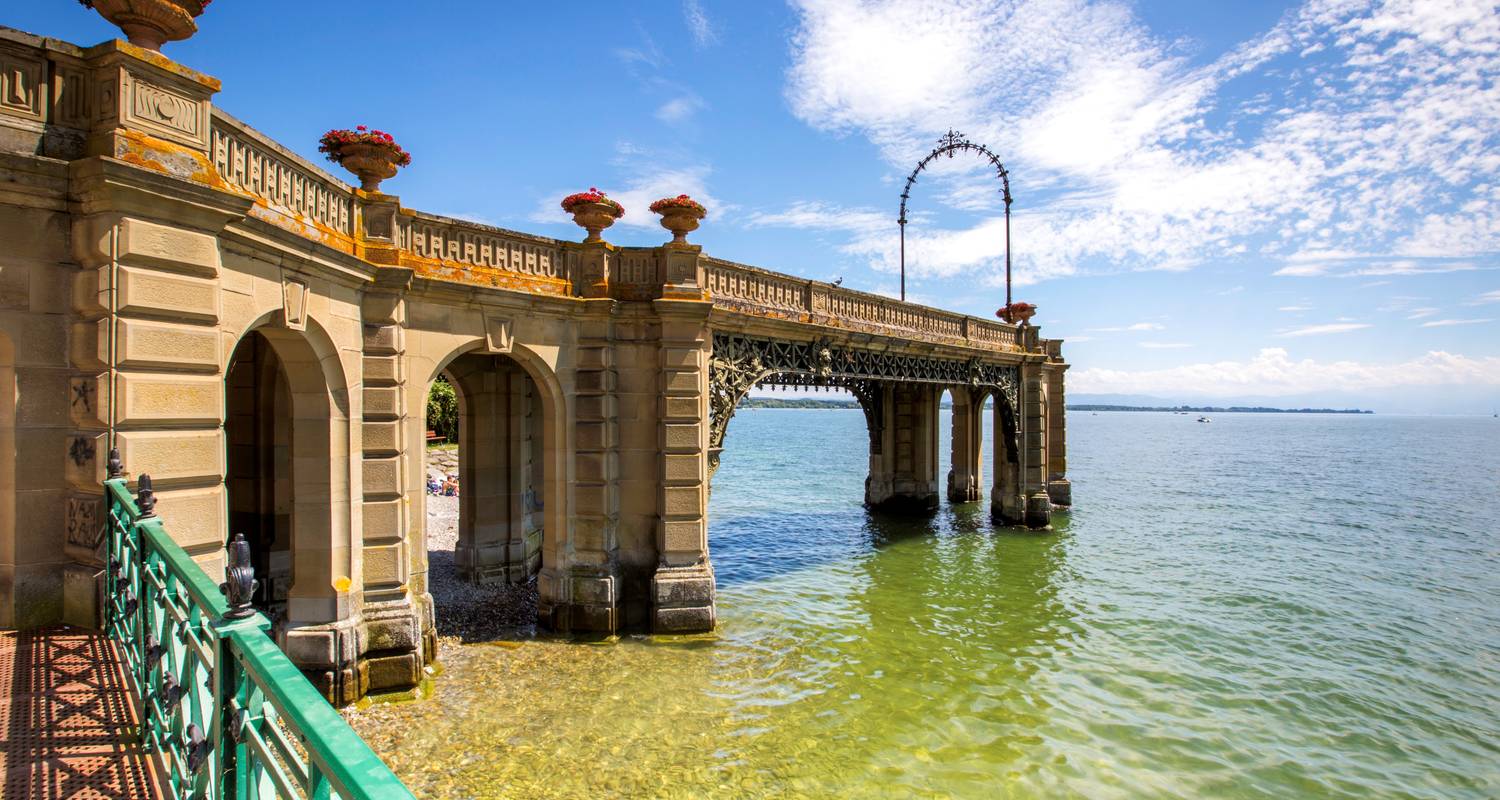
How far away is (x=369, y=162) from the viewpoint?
1121 centimetres

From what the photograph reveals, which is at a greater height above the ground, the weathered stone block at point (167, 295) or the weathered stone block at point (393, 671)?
the weathered stone block at point (167, 295)

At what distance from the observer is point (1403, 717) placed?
13344 mm

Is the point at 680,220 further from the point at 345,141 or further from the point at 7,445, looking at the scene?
the point at 7,445

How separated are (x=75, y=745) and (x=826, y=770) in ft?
27.5

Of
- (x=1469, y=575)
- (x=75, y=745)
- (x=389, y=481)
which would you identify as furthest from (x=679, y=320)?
(x=1469, y=575)

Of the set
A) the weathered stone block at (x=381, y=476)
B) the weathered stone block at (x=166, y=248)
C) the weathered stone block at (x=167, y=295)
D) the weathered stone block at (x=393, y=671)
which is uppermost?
the weathered stone block at (x=166, y=248)

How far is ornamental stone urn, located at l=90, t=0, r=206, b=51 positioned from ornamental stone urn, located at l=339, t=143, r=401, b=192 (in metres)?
4.35

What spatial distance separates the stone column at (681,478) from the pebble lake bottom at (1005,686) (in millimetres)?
820

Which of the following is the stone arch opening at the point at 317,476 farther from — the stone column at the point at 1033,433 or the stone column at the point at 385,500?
the stone column at the point at 1033,433

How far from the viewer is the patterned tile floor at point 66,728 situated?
143 inches

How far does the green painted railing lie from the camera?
2189 millimetres

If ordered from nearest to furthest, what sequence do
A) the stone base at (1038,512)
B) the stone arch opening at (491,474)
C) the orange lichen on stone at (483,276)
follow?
the orange lichen on stone at (483,276) < the stone arch opening at (491,474) < the stone base at (1038,512)

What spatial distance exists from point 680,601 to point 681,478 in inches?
96.1

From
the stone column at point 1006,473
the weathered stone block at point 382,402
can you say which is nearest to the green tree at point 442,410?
the stone column at point 1006,473
